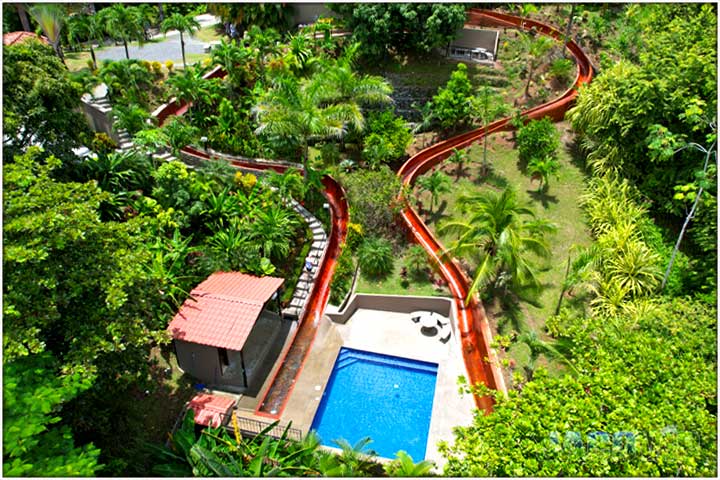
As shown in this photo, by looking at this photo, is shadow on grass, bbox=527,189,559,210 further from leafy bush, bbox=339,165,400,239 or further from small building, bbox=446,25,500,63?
small building, bbox=446,25,500,63

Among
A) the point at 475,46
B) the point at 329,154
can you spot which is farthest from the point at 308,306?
the point at 475,46

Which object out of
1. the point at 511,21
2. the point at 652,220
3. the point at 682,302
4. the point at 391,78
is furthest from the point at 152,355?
the point at 511,21

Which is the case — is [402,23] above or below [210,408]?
above

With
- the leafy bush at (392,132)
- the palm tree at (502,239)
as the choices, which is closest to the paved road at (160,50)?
the leafy bush at (392,132)

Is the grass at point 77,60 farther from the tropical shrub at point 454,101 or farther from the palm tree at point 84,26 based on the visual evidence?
the tropical shrub at point 454,101

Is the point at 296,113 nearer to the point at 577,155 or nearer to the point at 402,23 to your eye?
the point at 402,23

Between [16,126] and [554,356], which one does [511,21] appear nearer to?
[554,356]

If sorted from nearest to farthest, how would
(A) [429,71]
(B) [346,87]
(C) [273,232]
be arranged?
(C) [273,232] < (B) [346,87] < (A) [429,71]
